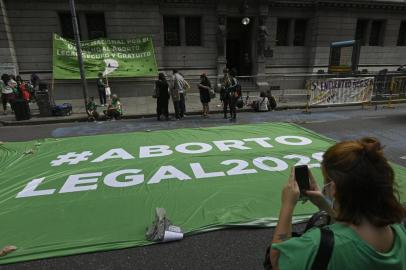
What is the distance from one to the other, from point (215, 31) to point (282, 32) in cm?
513

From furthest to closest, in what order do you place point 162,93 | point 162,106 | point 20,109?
1. point 20,109
2. point 162,106
3. point 162,93

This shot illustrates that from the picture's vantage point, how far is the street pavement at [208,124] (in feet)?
10.2

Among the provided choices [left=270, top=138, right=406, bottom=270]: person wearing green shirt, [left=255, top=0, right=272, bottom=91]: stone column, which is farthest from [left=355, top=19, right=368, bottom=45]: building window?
[left=270, top=138, right=406, bottom=270]: person wearing green shirt

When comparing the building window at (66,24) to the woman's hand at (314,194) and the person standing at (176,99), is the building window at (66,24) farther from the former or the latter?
the woman's hand at (314,194)

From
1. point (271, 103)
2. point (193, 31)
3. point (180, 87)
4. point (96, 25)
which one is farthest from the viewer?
point (193, 31)

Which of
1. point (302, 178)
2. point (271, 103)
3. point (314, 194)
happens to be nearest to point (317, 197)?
point (314, 194)

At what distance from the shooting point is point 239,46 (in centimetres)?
2173

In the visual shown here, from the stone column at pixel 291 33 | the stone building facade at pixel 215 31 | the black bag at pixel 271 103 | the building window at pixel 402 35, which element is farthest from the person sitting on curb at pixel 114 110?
the building window at pixel 402 35

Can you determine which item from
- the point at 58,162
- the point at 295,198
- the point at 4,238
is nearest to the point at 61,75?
the point at 58,162

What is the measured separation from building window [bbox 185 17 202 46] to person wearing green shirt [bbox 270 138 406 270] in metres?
18.5

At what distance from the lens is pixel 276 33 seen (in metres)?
19.8

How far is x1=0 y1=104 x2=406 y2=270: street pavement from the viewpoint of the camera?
10.2 feet

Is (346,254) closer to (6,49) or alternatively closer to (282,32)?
(6,49)

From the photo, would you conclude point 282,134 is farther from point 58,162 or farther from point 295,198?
point 295,198
